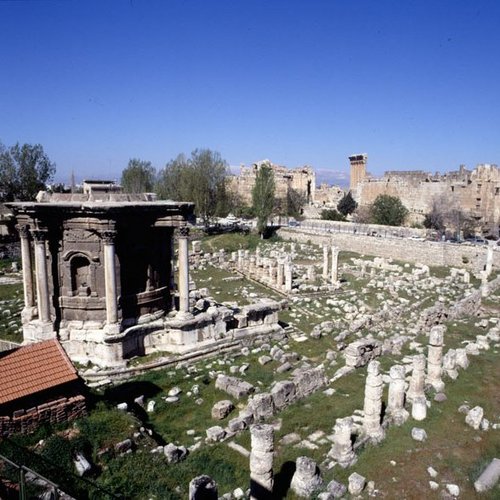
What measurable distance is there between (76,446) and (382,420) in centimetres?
631

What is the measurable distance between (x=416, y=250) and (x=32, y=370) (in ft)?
103

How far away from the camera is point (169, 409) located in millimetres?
11320

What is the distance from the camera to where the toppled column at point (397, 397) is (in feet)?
33.1

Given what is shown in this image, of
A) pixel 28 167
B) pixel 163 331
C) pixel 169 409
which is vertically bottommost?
pixel 169 409

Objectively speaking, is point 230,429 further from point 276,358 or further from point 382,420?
point 276,358

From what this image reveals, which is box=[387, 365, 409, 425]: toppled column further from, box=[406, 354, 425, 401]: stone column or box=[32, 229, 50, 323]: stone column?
box=[32, 229, 50, 323]: stone column

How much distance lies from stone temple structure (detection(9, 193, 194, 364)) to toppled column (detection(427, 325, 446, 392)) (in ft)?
24.5

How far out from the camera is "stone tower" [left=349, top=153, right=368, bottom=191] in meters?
73.7

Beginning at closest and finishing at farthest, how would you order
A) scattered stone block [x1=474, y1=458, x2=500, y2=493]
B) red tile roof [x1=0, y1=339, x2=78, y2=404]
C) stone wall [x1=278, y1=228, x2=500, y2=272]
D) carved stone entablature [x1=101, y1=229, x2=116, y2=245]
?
1. scattered stone block [x1=474, y1=458, x2=500, y2=493]
2. red tile roof [x1=0, y1=339, x2=78, y2=404]
3. carved stone entablature [x1=101, y1=229, x2=116, y2=245]
4. stone wall [x1=278, y1=228, x2=500, y2=272]

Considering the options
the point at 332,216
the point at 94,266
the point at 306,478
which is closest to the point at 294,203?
the point at 332,216

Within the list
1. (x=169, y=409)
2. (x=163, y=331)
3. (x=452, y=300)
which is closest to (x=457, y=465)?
(x=169, y=409)

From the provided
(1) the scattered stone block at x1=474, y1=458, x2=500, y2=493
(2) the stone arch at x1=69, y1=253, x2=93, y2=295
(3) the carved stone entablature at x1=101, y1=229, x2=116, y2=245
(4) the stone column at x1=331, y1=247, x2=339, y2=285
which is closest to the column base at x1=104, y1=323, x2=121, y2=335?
(2) the stone arch at x1=69, y1=253, x2=93, y2=295

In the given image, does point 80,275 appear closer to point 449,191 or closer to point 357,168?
point 449,191

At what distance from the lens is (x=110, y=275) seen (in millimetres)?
13484
